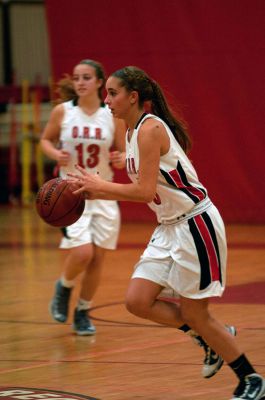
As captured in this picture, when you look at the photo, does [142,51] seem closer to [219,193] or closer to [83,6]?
[83,6]

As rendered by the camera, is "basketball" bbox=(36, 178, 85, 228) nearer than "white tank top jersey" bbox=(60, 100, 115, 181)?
Yes

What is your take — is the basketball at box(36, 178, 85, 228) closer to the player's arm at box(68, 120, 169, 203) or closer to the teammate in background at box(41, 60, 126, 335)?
the player's arm at box(68, 120, 169, 203)

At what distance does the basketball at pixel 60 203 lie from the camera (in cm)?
547

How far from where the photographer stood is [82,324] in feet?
22.7

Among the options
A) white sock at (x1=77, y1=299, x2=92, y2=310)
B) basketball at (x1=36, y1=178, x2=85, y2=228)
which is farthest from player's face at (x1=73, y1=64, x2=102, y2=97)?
basketball at (x1=36, y1=178, x2=85, y2=228)

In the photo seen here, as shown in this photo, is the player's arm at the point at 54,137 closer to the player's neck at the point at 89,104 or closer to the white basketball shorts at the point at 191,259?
the player's neck at the point at 89,104

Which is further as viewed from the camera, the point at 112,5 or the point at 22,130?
the point at 22,130

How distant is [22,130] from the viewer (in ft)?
57.7

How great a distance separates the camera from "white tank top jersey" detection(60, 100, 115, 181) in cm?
718

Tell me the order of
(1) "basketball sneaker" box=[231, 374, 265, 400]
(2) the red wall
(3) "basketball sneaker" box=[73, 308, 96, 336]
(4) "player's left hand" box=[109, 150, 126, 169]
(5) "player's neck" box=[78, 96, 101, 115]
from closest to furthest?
(1) "basketball sneaker" box=[231, 374, 265, 400] → (4) "player's left hand" box=[109, 150, 126, 169] → (3) "basketball sneaker" box=[73, 308, 96, 336] → (5) "player's neck" box=[78, 96, 101, 115] → (2) the red wall

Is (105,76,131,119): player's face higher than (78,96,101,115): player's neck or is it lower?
higher

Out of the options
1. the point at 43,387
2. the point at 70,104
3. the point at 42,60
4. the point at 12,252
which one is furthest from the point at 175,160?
the point at 42,60

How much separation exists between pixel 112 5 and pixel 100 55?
2.30ft

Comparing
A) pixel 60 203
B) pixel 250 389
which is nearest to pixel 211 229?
A: pixel 250 389
